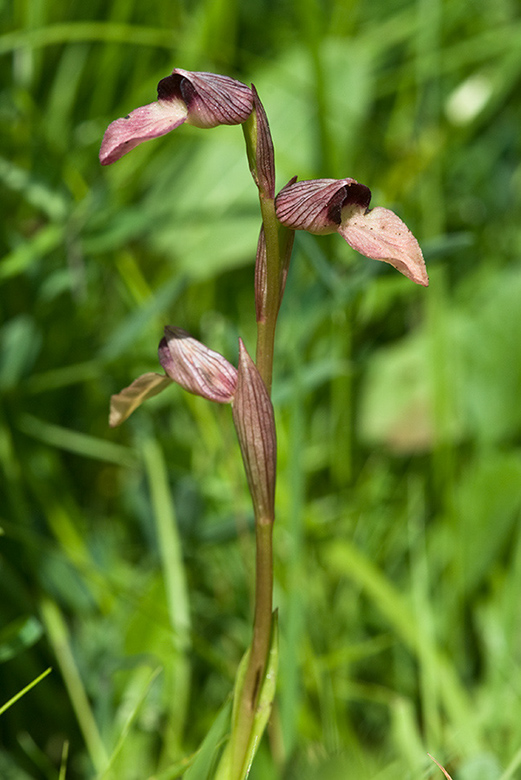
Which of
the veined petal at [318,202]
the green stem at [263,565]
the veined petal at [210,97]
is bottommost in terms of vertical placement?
the green stem at [263,565]

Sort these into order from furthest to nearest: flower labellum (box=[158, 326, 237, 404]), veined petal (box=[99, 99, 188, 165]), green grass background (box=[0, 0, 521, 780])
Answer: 1. green grass background (box=[0, 0, 521, 780])
2. flower labellum (box=[158, 326, 237, 404])
3. veined petal (box=[99, 99, 188, 165])

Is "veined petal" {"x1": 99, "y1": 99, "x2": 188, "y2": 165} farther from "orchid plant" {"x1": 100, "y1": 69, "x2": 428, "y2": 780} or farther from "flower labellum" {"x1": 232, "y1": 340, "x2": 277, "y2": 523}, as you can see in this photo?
"flower labellum" {"x1": 232, "y1": 340, "x2": 277, "y2": 523}

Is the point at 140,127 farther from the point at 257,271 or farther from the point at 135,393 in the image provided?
the point at 135,393

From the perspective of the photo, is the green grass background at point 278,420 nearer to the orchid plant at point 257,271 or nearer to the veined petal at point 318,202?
the orchid plant at point 257,271

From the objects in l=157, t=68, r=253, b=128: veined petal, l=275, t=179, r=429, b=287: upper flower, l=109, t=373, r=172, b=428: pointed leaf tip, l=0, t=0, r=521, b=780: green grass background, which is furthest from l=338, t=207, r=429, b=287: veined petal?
l=0, t=0, r=521, b=780: green grass background

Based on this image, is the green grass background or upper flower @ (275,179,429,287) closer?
upper flower @ (275,179,429,287)

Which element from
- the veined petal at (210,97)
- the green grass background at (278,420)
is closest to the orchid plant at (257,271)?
the veined petal at (210,97)

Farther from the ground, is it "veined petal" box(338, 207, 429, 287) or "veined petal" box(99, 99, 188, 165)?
"veined petal" box(99, 99, 188, 165)

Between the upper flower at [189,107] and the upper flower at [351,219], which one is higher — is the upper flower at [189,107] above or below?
above
